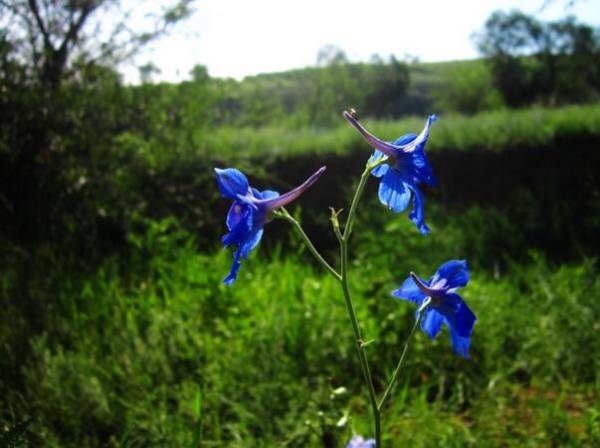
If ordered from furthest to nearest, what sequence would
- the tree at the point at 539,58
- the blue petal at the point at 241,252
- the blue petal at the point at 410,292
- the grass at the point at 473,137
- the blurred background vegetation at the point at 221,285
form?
the tree at the point at 539,58 < the grass at the point at 473,137 < the blurred background vegetation at the point at 221,285 < the blue petal at the point at 410,292 < the blue petal at the point at 241,252

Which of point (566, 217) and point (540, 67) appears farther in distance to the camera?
point (540, 67)

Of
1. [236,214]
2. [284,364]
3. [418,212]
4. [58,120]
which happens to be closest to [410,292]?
[418,212]

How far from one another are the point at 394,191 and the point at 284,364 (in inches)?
67.3

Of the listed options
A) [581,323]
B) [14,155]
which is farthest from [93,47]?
[581,323]

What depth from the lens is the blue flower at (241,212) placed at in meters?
1.05

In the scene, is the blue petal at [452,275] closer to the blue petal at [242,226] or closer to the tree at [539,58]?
the blue petal at [242,226]

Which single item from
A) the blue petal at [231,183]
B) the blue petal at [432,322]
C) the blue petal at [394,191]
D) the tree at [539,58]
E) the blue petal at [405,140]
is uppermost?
the tree at [539,58]

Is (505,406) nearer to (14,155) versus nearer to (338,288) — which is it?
(338,288)

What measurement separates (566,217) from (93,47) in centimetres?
467

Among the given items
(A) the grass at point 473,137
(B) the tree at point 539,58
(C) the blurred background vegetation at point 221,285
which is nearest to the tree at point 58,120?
(C) the blurred background vegetation at point 221,285

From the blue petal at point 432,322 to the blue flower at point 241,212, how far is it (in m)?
0.39

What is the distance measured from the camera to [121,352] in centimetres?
293

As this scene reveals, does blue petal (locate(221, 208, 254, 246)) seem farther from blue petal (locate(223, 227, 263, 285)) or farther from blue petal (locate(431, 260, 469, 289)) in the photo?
blue petal (locate(431, 260, 469, 289))

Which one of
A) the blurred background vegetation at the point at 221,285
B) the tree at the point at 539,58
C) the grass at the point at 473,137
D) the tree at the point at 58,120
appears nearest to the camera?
the blurred background vegetation at the point at 221,285
